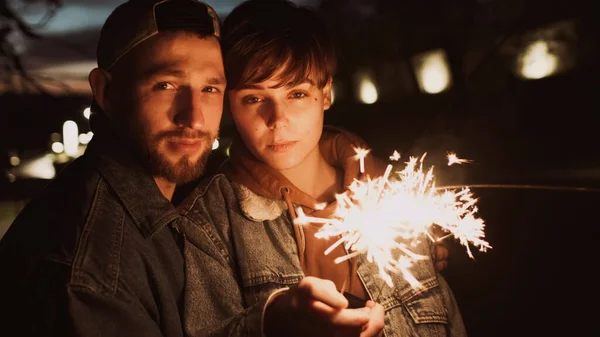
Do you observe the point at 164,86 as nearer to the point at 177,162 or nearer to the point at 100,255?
the point at 177,162

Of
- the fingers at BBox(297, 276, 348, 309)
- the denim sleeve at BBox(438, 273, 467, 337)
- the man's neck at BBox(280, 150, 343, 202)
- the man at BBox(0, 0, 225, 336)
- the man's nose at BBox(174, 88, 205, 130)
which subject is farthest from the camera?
the man's neck at BBox(280, 150, 343, 202)

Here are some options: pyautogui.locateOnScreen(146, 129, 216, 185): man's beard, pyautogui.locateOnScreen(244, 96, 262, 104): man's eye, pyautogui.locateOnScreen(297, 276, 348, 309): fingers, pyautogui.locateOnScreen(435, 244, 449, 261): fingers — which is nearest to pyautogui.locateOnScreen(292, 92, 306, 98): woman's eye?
pyautogui.locateOnScreen(244, 96, 262, 104): man's eye

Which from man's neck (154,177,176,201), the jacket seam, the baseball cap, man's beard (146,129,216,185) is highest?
the baseball cap

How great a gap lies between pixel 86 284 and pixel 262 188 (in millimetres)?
890

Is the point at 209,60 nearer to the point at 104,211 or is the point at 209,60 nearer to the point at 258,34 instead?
the point at 258,34

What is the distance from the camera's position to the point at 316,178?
2936 millimetres

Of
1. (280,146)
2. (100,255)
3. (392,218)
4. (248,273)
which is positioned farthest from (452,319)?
(100,255)

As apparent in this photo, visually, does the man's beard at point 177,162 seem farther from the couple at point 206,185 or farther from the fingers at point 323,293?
the fingers at point 323,293

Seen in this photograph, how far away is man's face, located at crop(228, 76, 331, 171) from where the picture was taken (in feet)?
8.51

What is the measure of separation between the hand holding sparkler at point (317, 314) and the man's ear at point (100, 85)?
1.25 m

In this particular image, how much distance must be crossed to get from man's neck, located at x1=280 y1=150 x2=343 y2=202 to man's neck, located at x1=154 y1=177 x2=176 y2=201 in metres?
0.55

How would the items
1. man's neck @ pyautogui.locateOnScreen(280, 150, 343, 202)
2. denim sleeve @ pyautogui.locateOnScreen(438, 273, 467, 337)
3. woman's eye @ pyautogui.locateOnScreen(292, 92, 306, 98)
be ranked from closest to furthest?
1. woman's eye @ pyautogui.locateOnScreen(292, 92, 306, 98)
2. denim sleeve @ pyautogui.locateOnScreen(438, 273, 467, 337)
3. man's neck @ pyautogui.locateOnScreen(280, 150, 343, 202)

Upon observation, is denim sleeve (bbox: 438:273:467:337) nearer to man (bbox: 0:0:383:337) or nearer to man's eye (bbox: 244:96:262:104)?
man (bbox: 0:0:383:337)

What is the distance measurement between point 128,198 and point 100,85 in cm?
60
